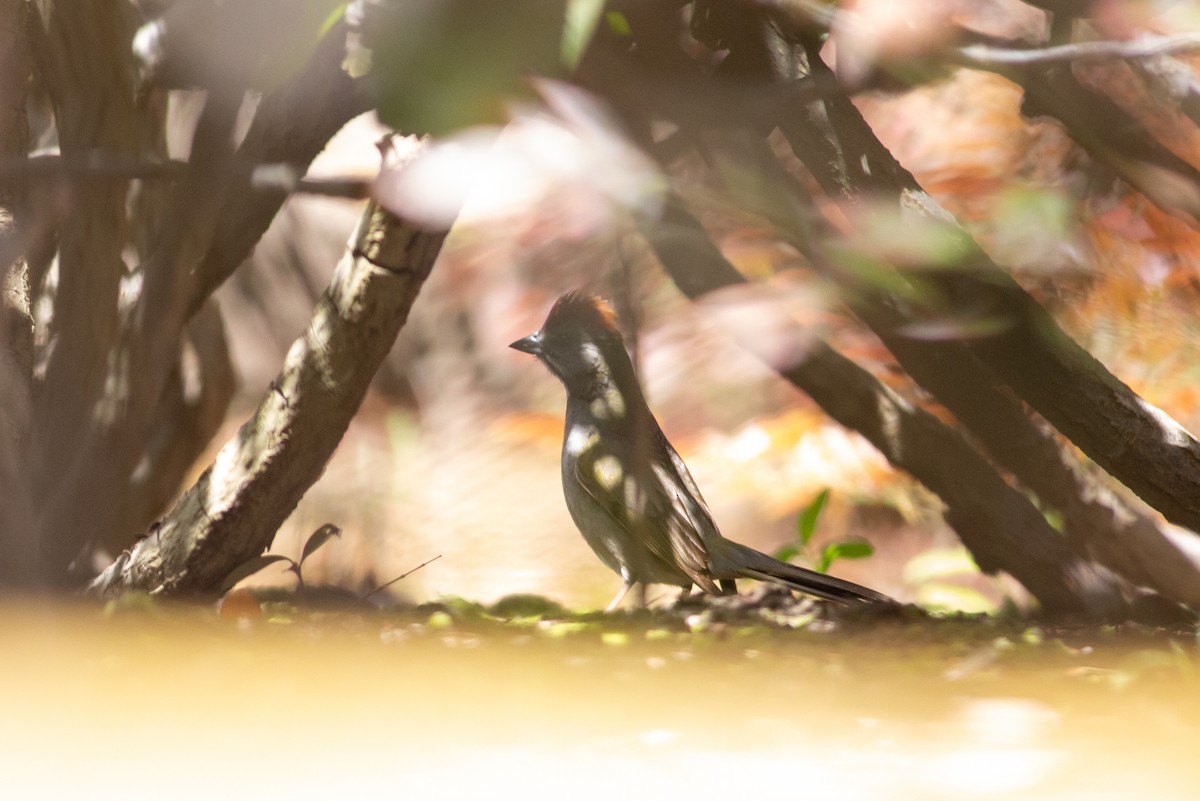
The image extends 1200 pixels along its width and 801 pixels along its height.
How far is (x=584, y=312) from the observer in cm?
146

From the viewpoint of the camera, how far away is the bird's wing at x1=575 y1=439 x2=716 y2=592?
52.0 inches

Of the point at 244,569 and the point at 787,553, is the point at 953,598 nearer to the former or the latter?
the point at 787,553

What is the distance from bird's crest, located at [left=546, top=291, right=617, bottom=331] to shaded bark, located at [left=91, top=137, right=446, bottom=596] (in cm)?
21

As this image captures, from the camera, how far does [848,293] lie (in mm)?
1133

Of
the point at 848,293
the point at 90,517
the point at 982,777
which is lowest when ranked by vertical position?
the point at 90,517

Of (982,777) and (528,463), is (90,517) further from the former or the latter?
(982,777)

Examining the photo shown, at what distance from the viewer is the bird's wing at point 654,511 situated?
132 cm

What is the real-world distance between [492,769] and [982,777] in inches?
13.0

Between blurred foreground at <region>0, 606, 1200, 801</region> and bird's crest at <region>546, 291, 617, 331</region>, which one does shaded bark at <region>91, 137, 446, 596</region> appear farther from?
bird's crest at <region>546, 291, 617, 331</region>

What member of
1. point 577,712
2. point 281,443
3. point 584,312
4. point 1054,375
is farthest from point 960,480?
point 281,443

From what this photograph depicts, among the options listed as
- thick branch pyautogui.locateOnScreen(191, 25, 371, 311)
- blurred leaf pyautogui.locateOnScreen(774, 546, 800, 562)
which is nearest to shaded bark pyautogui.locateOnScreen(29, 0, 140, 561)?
thick branch pyautogui.locateOnScreen(191, 25, 371, 311)

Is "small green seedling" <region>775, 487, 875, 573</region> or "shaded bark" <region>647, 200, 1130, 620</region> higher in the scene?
"shaded bark" <region>647, 200, 1130, 620</region>

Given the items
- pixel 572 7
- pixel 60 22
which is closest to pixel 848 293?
pixel 572 7

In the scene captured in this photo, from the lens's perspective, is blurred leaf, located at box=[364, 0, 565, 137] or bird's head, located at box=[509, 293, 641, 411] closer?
blurred leaf, located at box=[364, 0, 565, 137]
